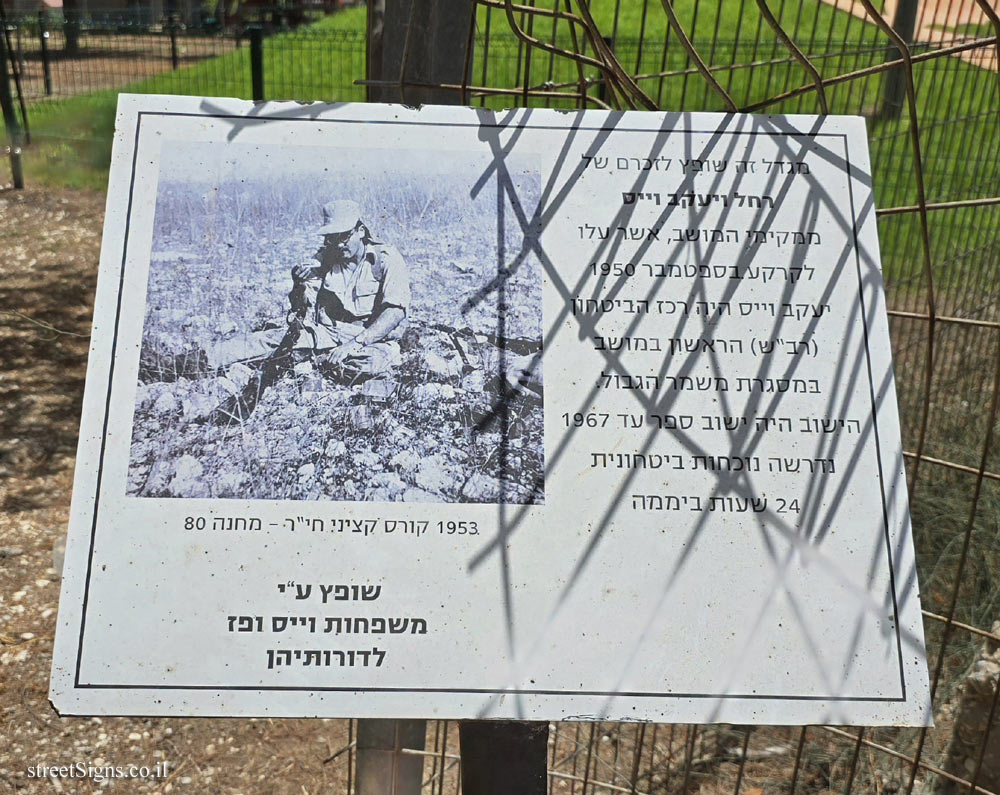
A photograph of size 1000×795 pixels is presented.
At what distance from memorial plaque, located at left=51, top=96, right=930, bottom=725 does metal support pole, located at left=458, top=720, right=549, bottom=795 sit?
7.6 inches

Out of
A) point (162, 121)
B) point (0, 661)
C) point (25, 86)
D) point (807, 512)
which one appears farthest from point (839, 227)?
point (25, 86)

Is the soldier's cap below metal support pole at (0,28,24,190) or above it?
above

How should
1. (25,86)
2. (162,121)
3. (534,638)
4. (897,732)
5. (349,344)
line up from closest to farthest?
(534,638)
(349,344)
(162,121)
(897,732)
(25,86)

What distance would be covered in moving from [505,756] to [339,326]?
0.67 m

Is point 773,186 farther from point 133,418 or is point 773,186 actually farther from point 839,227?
point 133,418

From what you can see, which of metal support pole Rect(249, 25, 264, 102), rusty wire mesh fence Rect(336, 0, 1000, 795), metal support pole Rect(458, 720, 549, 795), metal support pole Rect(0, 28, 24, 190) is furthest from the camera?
metal support pole Rect(0, 28, 24, 190)

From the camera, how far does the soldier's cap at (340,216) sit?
4.72 feet

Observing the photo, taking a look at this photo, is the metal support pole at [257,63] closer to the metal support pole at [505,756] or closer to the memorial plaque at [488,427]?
the memorial plaque at [488,427]

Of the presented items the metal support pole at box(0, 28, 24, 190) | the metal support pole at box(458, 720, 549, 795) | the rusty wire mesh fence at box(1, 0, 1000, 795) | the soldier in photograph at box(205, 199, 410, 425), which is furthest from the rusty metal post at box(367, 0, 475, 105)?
the metal support pole at box(0, 28, 24, 190)

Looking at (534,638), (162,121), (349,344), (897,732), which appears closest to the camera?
(534,638)

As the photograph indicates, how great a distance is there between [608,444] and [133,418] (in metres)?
0.65

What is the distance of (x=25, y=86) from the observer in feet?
26.2

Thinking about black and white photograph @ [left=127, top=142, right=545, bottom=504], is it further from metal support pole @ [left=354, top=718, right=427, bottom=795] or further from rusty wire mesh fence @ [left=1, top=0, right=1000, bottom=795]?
metal support pole @ [left=354, top=718, right=427, bottom=795]

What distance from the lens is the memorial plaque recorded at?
1256mm
